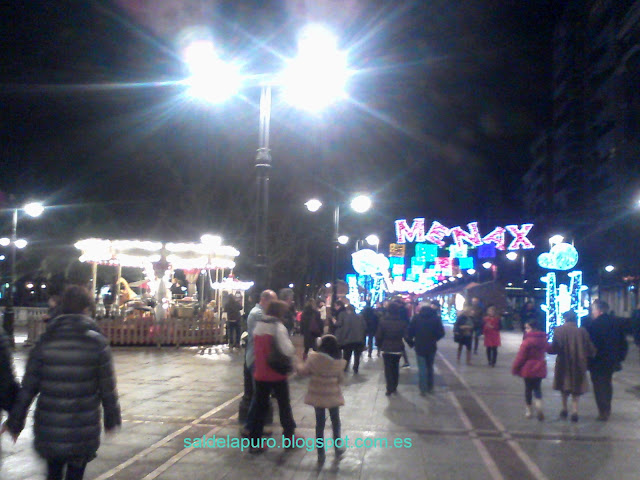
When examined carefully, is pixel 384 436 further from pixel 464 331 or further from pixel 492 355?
pixel 464 331

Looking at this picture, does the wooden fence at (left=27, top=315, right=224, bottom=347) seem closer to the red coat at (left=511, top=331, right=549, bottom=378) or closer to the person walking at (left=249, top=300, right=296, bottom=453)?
the red coat at (left=511, top=331, right=549, bottom=378)

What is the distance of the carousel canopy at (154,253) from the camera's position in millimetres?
22219

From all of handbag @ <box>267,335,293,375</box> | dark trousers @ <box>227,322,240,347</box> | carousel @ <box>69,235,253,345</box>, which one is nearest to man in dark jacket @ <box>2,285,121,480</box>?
handbag @ <box>267,335,293,375</box>

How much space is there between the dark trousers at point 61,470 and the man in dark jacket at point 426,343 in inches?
328

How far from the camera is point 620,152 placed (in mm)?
50312

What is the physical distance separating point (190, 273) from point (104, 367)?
2551 centimetres

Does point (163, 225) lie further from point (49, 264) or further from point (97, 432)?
point (97, 432)

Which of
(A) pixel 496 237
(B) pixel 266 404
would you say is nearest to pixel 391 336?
(B) pixel 266 404

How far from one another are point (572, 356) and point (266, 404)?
4.74 m

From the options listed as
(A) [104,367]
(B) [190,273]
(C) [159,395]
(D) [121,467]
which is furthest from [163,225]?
(A) [104,367]

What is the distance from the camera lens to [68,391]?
4496mm

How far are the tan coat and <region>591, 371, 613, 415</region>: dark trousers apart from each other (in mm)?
281

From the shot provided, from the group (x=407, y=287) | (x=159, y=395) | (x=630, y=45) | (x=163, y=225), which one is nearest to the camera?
(x=159, y=395)

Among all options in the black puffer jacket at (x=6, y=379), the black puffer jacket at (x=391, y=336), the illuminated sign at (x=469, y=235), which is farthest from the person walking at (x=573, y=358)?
the illuminated sign at (x=469, y=235)
